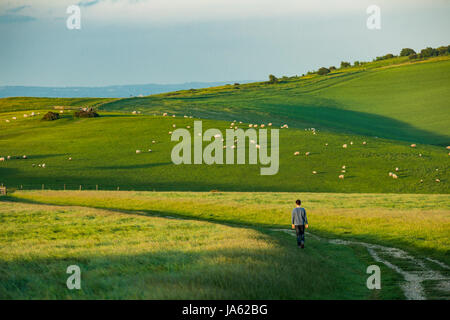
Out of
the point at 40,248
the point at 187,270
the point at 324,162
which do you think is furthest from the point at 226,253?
the point at 324,162

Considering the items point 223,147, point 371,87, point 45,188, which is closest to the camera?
point 45,188

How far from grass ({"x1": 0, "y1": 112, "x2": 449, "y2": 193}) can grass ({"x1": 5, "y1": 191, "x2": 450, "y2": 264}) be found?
10999 millimetres

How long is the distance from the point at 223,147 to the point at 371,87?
93125mm

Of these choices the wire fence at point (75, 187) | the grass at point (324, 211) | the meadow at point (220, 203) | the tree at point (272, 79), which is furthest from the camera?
the tree at point (272, 79)

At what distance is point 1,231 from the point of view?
28.0 meters

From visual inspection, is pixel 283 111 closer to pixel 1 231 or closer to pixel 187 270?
pixel 1 231

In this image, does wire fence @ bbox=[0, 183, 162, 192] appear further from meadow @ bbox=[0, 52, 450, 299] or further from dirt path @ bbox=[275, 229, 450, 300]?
dirt path @ bbox=[275, 229, 450, 300]

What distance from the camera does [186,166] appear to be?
73.4 meters

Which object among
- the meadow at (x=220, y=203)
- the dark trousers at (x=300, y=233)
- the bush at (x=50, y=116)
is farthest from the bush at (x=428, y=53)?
the dark trousers at (x=300, y=233)

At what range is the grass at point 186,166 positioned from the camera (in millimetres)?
64500

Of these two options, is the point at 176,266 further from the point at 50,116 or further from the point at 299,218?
the point at 50,116

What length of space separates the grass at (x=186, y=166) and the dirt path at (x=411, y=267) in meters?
35.9

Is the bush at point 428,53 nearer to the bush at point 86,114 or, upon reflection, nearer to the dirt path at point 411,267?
the bush at point 86,114

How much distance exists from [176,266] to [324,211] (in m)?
23.9
